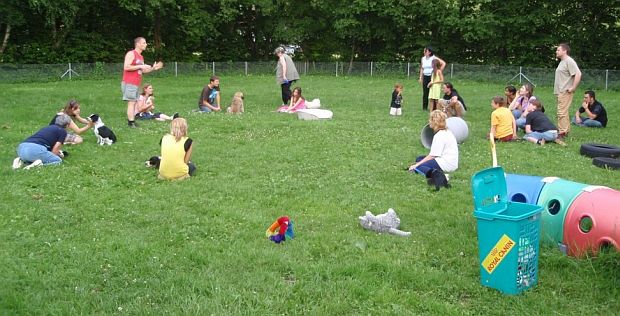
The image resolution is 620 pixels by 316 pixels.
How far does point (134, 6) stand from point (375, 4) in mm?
13500

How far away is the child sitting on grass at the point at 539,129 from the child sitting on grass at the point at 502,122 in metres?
0.37

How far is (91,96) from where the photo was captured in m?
19.4

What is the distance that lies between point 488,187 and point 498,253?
0.62m

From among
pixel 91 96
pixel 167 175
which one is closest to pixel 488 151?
pixel 167 175

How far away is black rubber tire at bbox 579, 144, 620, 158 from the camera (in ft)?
34.3

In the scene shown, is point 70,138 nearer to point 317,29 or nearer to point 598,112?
point 598,112

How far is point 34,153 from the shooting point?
30.9 ft

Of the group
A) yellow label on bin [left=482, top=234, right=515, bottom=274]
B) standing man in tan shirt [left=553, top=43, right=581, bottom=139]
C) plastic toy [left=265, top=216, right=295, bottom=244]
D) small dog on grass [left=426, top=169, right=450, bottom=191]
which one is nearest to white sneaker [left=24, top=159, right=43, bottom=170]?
plastic toy [left=265, top=216, right=295, bottom=244]

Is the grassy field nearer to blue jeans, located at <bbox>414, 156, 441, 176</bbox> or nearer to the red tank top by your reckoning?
blue jeans, located at <bbox>414, 156, 441, 176</bbox>

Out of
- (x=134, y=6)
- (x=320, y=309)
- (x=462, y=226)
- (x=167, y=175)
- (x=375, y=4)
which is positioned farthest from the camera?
(x=375, y=4)

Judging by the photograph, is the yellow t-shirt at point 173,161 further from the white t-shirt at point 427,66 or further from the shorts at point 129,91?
the white t-shirt at point 427,66

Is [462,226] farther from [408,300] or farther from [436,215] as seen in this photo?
[408,300]

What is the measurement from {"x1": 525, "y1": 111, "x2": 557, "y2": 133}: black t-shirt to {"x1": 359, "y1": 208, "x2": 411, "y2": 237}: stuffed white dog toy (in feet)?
22.8

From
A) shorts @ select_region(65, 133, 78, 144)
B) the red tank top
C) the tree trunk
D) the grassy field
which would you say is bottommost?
the grassy field
